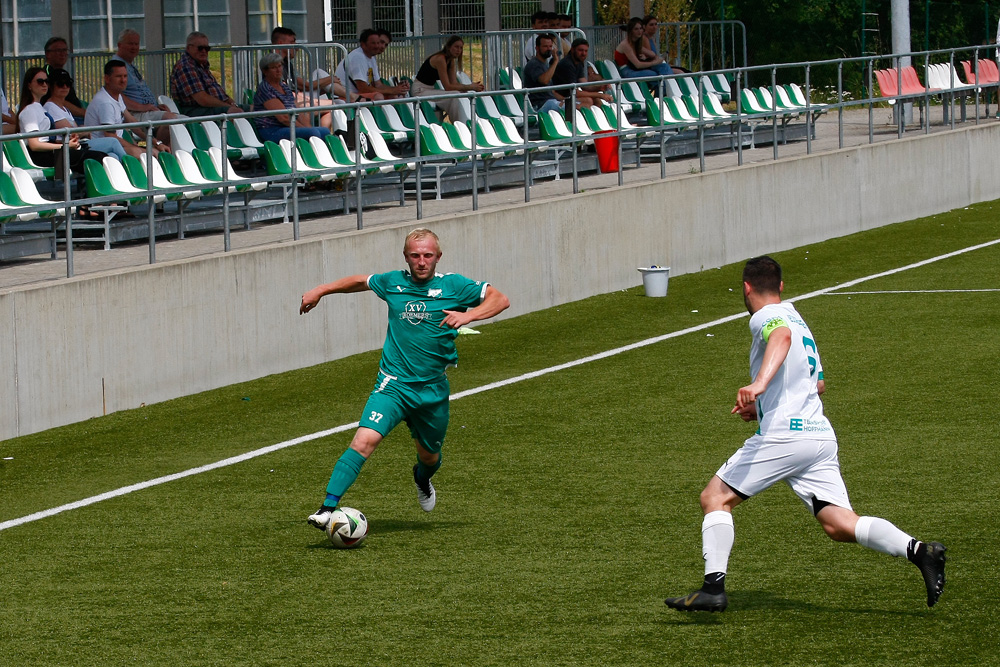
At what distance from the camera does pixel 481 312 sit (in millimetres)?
8602

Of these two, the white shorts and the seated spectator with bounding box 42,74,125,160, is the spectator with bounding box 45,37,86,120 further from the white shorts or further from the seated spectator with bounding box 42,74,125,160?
the white shorts

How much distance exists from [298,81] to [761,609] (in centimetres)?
1432

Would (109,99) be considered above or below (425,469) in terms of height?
above

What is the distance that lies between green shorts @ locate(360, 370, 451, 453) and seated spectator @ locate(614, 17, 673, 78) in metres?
16.3

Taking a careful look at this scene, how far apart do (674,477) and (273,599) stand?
10.4ft

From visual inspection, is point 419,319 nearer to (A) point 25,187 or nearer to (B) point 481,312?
(B) point 481,312

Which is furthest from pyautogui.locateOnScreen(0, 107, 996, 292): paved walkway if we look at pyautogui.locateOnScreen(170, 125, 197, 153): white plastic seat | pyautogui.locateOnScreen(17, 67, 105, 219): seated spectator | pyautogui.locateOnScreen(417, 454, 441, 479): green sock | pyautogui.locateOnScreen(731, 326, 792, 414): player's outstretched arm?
pyautogui.locateOnScreen(731, 326, 792, 414): player's outstretched arm

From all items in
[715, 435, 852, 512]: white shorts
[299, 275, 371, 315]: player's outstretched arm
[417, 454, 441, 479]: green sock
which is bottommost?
[417, 454, 441, 479]: green sock

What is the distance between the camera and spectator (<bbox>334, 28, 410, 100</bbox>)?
19.6m

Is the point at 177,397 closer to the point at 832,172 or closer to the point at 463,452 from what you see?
the point at 463,452

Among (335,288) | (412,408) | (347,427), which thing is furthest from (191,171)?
(412,408)

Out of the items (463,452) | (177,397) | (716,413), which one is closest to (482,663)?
(463,452)

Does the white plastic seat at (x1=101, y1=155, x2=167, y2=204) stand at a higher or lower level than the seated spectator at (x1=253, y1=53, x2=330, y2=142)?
lower

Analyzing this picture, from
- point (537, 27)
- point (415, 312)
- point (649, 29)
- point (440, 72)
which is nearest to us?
point (415, 312)
